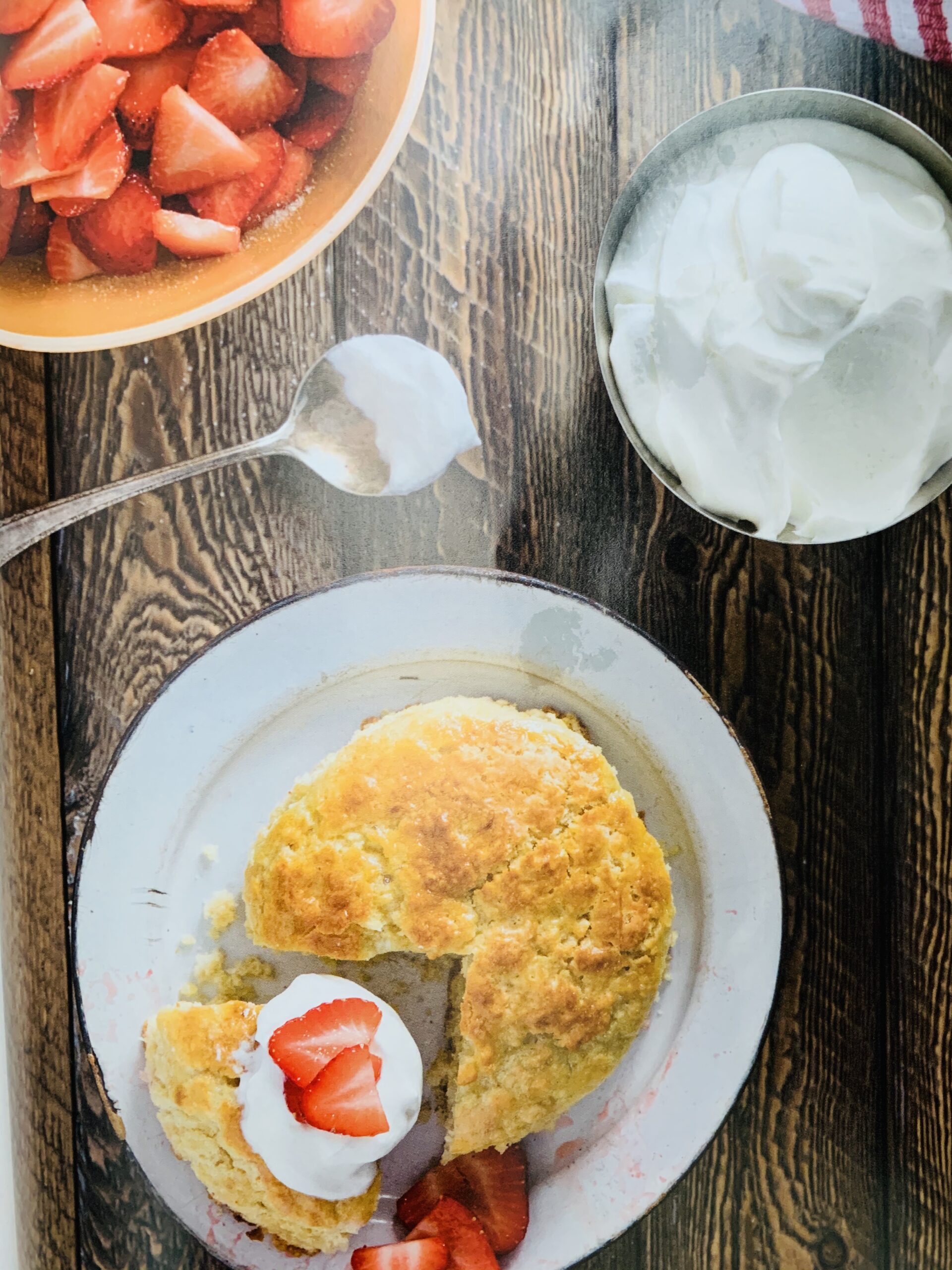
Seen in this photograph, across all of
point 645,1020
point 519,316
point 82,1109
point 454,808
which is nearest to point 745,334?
point 519,316

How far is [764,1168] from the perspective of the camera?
816mm

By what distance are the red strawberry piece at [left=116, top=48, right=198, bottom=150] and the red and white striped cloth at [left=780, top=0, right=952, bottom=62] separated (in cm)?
49

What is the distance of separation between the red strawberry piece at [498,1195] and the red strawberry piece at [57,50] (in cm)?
91

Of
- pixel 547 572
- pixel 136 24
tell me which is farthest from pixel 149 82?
pixel 547 572

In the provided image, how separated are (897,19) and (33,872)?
1.01m

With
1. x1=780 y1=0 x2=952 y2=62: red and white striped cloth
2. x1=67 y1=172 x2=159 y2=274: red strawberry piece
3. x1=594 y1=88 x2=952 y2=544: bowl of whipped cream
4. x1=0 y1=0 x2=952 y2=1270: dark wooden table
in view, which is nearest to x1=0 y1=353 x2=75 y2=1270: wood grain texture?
x1=0 y1=0 x2=952 y2=1270: dark wooden table

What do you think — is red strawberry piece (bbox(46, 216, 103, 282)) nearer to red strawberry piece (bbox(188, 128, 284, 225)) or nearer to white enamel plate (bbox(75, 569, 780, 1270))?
red strawberry piece (bbox(188, 128, 284, 225))

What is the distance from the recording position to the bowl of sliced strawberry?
0.70 m

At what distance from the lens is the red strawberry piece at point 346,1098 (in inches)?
28.4

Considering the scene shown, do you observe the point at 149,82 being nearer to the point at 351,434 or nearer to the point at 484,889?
the point at 351,434

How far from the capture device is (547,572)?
81 centimetres

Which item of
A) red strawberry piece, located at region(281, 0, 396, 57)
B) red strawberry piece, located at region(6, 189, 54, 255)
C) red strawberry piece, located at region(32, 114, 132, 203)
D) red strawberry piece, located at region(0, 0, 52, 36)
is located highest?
red strawberry piece, located at region(0, 0, 52, 36)

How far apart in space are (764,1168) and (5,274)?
3.18 feet

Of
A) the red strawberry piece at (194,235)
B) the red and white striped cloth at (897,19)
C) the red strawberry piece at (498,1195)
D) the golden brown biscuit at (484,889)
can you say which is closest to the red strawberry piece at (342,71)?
the red strawberry piece at (194,235)
